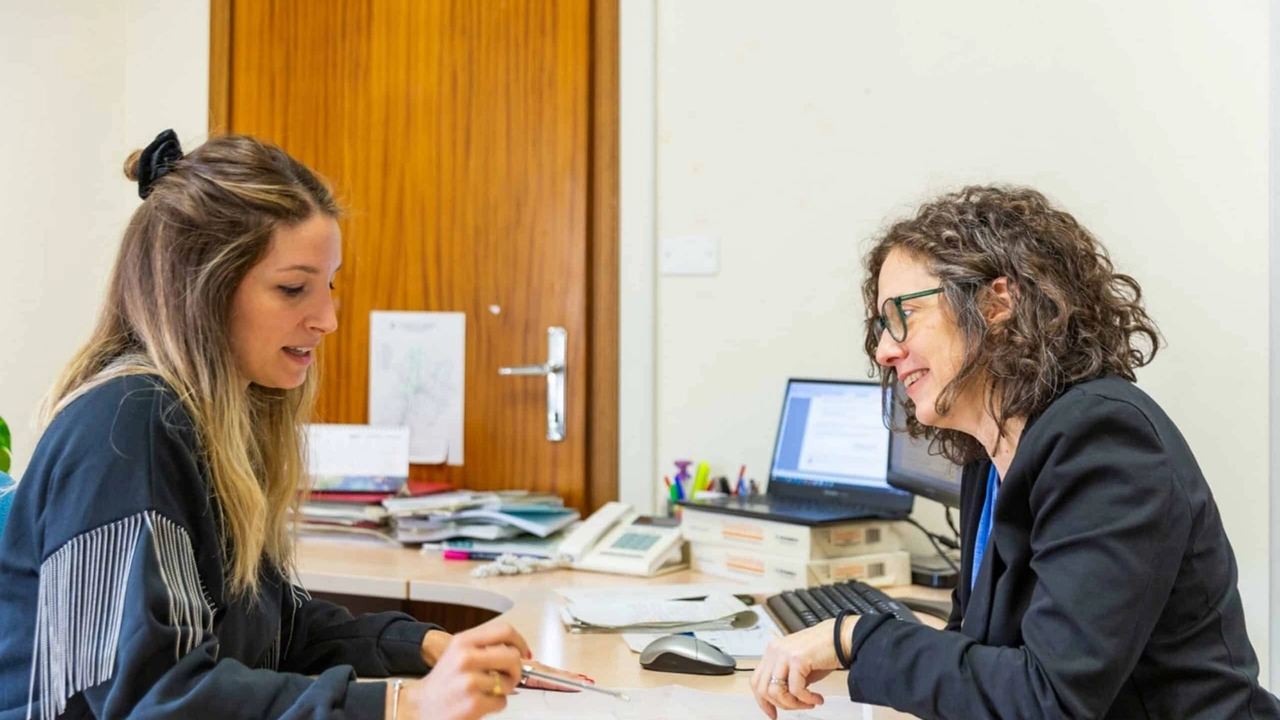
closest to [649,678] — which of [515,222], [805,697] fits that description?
[805,697]

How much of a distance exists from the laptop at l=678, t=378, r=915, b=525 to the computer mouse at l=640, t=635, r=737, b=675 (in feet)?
1.85

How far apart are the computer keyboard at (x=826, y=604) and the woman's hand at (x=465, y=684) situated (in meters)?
0.62

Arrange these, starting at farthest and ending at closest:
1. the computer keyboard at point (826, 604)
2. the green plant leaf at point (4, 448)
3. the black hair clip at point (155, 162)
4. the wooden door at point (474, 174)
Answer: the wooden door at point (474, 174), the green plant leaf at point (4, 448), the computer keyboard at point (826, 604), the black hair clip at point (155, 162)

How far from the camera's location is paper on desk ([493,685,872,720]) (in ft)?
3.92

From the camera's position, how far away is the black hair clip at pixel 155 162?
3.94 feet

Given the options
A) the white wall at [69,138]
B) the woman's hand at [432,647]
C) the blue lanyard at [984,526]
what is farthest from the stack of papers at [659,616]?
the white wall at [69,138]

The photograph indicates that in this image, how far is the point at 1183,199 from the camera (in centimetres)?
212

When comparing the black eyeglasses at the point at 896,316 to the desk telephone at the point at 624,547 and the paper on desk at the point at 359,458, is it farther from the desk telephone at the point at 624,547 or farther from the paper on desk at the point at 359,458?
the paper on desk at the point at 359,458

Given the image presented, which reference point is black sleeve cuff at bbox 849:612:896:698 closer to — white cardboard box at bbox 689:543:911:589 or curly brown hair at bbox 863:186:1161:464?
curly brown hair at bbox 863:186:1161:464

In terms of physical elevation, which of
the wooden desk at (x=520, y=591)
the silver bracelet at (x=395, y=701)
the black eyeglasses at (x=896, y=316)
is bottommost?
the wooden desk at (x=520, y=591)

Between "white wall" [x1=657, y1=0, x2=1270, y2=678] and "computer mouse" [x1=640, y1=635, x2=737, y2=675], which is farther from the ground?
"white wall" [x1=657, y1=0, x2=1270, y2=678]

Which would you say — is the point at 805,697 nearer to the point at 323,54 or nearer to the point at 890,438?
the point at 890,438

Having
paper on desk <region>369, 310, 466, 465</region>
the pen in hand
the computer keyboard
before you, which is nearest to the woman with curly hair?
the pen in hand

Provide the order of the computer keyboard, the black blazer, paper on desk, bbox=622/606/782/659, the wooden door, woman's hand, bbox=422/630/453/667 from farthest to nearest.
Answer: the wooden door < the computer keyboard < paper on desk, bbox=622/606/782/659 < woman's hand, bbox=422/630/453/667 < the black blazer
